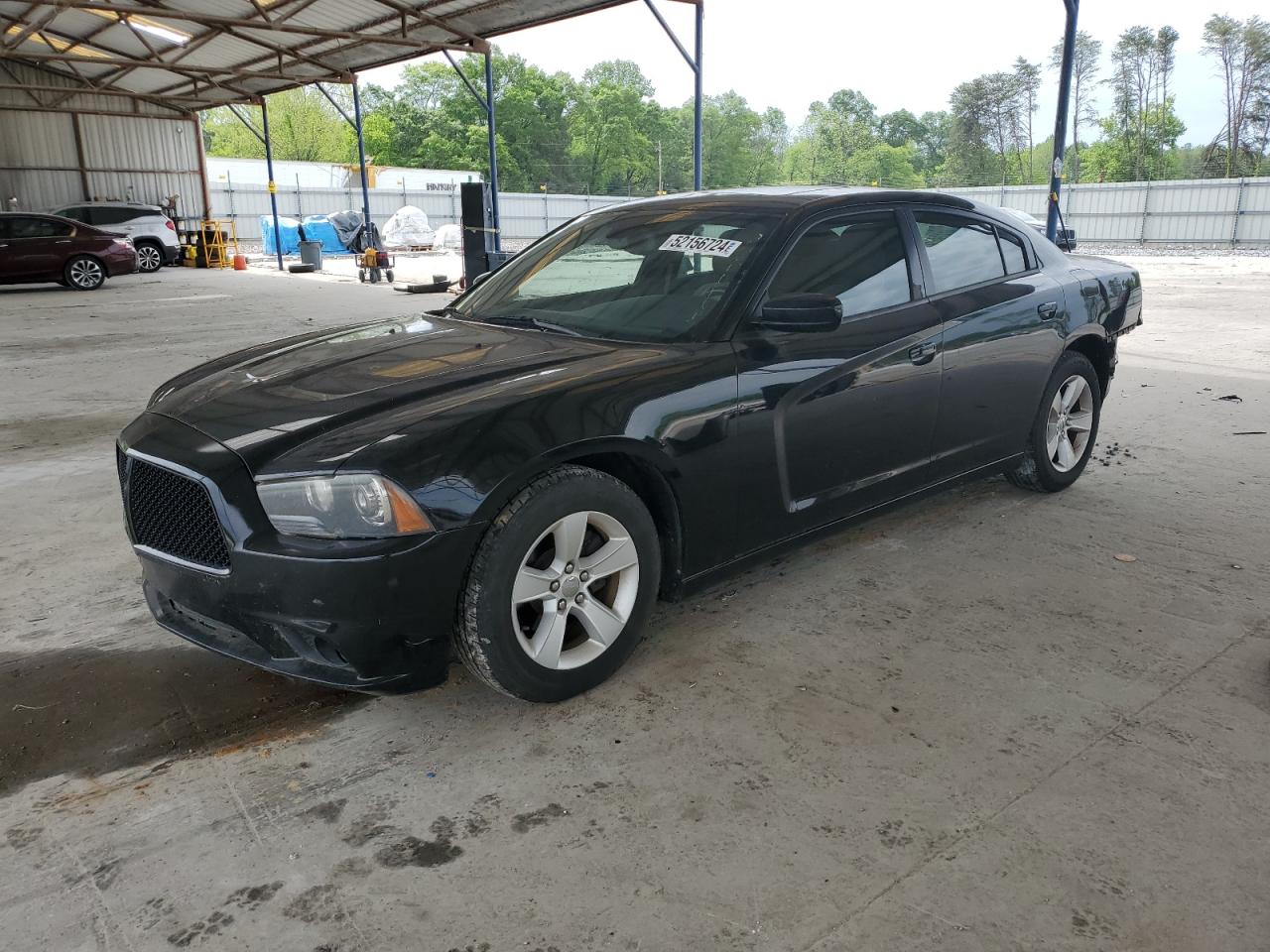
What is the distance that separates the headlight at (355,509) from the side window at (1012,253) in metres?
3.01

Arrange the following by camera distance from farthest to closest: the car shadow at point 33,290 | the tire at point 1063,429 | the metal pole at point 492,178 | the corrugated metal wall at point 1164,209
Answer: the corrugated metal wall at point 1164,209 < the car shadow at point 33,290 < the metal pole at point 492,178 < the tire at point 1063,429

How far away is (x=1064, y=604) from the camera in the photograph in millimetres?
3484

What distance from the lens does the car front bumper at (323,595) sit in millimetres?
2367

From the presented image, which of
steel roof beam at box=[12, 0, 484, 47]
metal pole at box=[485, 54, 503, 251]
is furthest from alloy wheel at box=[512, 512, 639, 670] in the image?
steel roof beam at box=[12, 0, 484, 47]

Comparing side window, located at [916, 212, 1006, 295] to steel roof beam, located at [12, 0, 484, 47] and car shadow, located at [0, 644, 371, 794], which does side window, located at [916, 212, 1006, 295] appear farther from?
steel roof beam, located at [12, 0, 484, 47]

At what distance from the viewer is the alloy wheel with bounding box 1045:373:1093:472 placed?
4.54 m

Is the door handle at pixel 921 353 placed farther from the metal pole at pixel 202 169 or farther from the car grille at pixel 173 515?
the metal pole at pixel 202 169

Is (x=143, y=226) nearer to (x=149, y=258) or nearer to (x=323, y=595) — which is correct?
(x=149, y=258)

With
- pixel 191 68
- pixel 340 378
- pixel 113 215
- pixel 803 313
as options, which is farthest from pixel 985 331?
pixel 113 215

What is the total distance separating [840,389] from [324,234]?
29904 millimetres

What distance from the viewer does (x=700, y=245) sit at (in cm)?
342

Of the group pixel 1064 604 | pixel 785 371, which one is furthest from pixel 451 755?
pixel 1064 604

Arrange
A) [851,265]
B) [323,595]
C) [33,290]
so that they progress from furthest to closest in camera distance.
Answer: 1. [33,290]
2. [851,265]
3. [323,595]

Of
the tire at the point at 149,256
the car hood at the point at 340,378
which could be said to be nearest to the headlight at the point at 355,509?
the car hood at the point at 340,378
